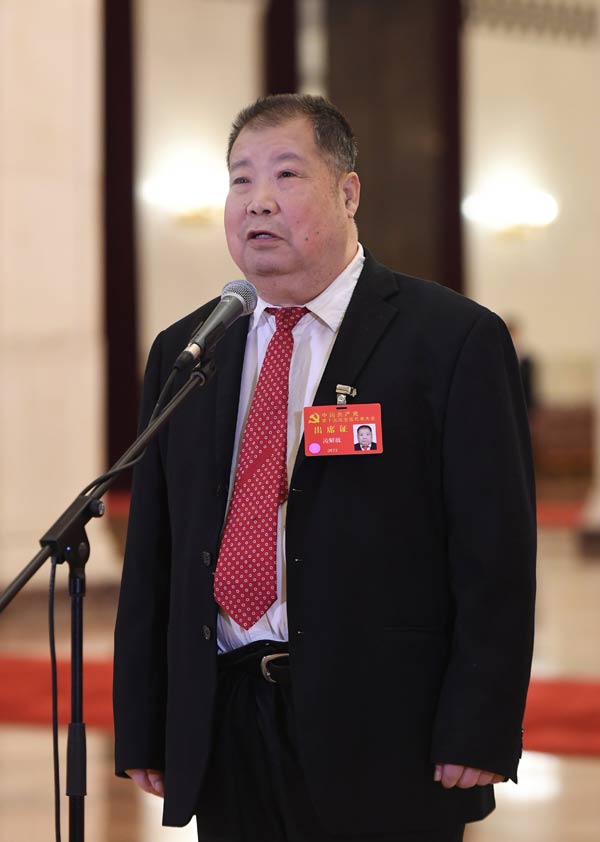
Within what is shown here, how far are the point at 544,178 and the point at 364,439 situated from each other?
16680mm

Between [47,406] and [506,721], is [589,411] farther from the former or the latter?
[506,721]

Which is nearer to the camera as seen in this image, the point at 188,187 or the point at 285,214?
the point at 285,214

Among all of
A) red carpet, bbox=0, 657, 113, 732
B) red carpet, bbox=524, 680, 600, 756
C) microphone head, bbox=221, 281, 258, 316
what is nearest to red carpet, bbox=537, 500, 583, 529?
red carpet, bbox=524, 680, 600, 756

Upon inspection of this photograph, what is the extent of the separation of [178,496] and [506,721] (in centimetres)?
66

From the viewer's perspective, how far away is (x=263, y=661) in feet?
7.35

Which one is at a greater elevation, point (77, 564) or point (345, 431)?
point (345, 431)

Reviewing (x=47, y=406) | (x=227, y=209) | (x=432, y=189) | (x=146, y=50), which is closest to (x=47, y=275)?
(x=47, y=406)

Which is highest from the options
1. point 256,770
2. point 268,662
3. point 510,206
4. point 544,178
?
point 544,178

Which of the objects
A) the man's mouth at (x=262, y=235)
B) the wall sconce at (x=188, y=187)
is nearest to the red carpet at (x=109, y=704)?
the man's mouth at (x=262, y=235)

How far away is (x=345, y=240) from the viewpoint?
7.73 ft

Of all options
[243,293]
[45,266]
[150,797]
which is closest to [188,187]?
[45,266]

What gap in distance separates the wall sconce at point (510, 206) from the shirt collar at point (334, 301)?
50.3 feet

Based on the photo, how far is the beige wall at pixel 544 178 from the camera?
17.8 meters

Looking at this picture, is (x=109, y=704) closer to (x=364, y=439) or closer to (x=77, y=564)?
(x=364, y=439)
